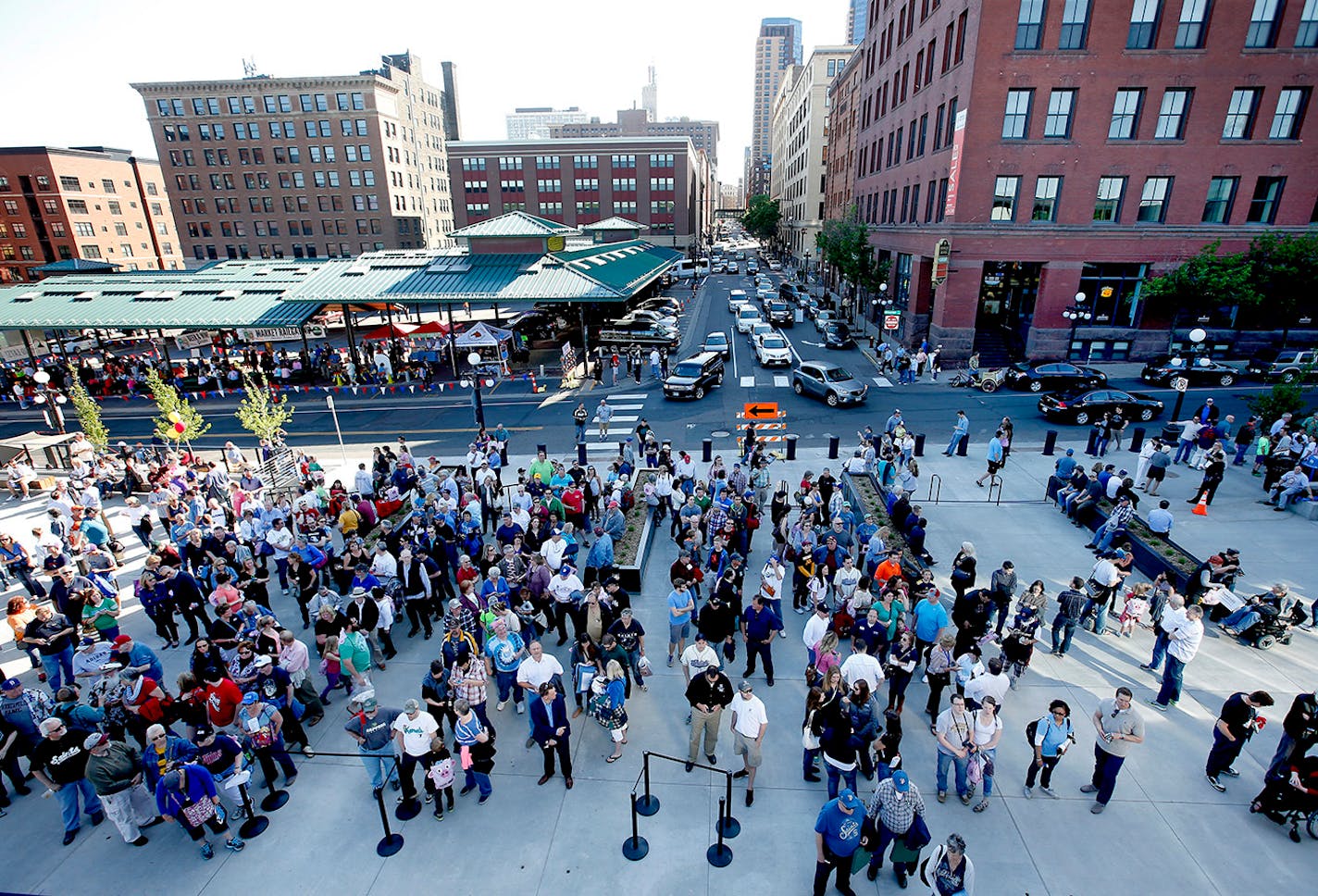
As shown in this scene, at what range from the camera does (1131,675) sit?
1041cm

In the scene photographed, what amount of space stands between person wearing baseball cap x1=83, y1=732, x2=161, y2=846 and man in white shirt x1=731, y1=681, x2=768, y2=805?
7.23 metres

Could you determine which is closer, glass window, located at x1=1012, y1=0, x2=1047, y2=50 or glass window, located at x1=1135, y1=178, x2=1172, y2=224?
glass window, located at x1=1012, y1=0, x2=1047, y2=50

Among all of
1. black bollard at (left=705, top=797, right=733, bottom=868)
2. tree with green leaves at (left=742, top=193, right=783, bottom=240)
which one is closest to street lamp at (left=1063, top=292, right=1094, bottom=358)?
black bollard at (left=705, top=797, right=733, bottom=868)

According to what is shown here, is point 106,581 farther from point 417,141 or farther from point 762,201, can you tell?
point 762,201

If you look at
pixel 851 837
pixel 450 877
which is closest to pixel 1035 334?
pixel 851 837

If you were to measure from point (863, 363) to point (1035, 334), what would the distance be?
8.97 m

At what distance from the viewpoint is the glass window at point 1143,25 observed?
29.6 meters

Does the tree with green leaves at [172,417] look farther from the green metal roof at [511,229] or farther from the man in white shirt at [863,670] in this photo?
the man in white shirt at [863,670]

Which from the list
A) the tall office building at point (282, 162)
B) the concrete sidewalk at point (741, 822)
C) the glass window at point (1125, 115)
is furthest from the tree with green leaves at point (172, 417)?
the tall office building at point (282, 162)

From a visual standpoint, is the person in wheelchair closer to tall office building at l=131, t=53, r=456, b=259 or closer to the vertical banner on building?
the vertical banner on building

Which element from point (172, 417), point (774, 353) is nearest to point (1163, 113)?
point (774, 353)

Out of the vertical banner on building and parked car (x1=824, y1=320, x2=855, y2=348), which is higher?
the vertical banner on building

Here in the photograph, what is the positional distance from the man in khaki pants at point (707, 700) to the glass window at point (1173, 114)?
37832 millimetres

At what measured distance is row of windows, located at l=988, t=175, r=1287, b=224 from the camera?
31.7m
